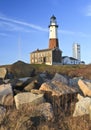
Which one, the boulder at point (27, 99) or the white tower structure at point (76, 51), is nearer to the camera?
the boulder at point (27, 99)

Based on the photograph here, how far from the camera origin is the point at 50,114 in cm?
931

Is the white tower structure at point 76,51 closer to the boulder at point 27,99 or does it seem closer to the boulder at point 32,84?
the boulder at point 32,84

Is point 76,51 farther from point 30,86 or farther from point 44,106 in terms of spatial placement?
point 44,106

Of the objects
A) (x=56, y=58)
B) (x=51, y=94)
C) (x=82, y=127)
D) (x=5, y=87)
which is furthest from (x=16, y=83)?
(x=56, y=58)

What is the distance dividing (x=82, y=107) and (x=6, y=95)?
A: 7.69ft

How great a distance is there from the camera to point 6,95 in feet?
34.7

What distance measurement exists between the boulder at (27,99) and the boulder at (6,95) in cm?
27

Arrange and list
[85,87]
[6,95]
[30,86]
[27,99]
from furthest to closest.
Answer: [30,86], [85,87], [6,95], [27,99]

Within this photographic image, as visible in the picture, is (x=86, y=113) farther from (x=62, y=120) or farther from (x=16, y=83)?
(x=16, y=83)

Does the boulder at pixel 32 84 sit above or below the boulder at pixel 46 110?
above

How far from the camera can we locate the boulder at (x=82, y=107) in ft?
31.4

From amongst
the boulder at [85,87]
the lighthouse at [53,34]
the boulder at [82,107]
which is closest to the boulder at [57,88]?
the boulder at [85,87]

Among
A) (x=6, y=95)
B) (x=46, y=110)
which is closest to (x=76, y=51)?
(x=6, y=95)

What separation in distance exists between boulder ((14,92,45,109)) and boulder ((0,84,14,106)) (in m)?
0.27
